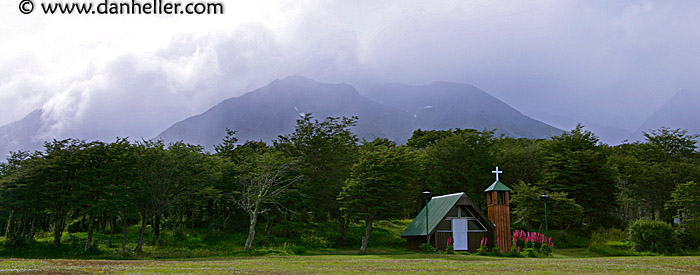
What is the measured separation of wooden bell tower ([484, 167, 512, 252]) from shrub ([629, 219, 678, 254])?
7.88 metres

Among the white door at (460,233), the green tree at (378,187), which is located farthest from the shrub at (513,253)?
the green tree at (378,187)

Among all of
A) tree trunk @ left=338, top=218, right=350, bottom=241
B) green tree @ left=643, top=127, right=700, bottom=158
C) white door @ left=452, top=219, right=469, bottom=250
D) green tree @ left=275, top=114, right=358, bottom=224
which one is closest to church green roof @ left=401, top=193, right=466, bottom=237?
white door @ left=452, top=219, right=469, bottom=250

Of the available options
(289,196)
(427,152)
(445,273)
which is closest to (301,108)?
(427,152)

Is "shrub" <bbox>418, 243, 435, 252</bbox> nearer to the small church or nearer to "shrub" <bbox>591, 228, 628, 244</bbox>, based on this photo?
the small church

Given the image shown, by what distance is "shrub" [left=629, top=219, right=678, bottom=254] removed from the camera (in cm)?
2895

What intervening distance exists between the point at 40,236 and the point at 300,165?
70.7 ft

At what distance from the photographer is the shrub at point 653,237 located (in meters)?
29.0

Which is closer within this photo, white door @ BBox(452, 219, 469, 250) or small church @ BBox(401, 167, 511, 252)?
small church @ BBox(401, 167, 511, 252)

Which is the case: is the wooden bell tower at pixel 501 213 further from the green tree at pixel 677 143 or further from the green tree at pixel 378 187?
the green tree at pixel 677 143

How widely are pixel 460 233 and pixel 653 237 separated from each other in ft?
39.7

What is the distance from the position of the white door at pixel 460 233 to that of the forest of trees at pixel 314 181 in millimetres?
4204

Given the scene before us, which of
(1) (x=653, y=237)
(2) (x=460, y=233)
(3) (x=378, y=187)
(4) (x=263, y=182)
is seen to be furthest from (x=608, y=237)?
(4) (x=263, y=182)

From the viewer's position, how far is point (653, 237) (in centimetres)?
2945

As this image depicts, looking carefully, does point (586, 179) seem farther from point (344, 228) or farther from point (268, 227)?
point (268, 227)
